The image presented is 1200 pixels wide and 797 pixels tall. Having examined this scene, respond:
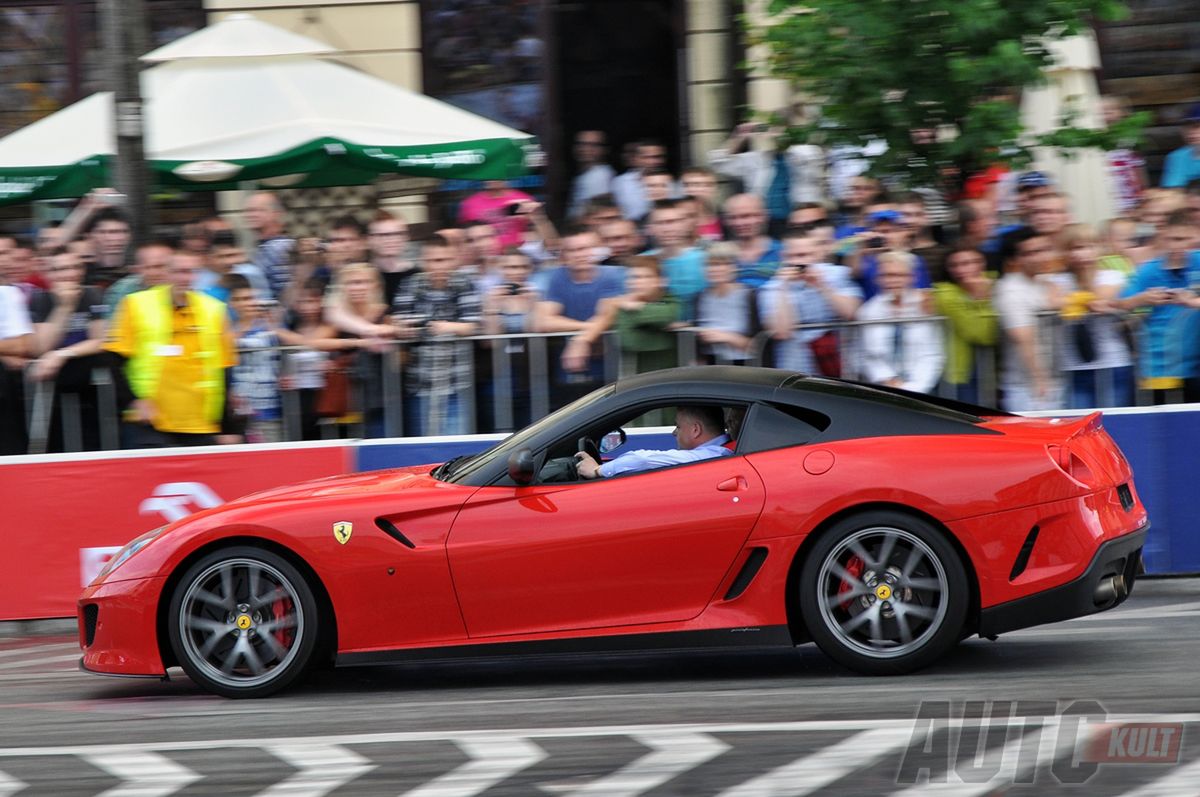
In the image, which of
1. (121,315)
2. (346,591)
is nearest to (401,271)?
(121,315)

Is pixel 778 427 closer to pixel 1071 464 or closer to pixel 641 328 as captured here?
pixel 1071 464

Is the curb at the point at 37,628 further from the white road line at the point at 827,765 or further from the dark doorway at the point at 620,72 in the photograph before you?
the dark doorway at the point at 620,72

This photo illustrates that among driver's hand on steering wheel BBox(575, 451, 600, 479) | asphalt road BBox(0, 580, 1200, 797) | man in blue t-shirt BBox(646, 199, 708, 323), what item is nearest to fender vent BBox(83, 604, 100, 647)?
asphalt road BBox(0, 580, 1200, 797)

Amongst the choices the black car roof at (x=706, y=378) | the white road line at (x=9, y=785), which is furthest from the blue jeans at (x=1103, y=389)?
the white road line at (x=9, y=785)

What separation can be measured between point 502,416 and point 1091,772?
194 inches

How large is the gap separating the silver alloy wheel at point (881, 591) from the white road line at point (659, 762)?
1.00 meters

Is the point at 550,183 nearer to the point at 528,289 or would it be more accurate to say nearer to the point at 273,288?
the point at 273,288

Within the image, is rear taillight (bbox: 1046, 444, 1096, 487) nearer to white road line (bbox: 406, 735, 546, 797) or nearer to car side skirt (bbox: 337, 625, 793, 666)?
car side skirt (bbox: 337, 625, 793, 666)

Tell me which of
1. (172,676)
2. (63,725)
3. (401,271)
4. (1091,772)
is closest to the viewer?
(1091,772)

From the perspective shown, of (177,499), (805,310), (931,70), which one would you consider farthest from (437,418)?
(931,70)

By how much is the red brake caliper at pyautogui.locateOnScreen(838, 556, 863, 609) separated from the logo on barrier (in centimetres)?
414

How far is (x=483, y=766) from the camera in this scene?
5672 mm

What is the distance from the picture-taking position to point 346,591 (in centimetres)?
679

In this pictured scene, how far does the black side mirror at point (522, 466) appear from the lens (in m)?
6.70
